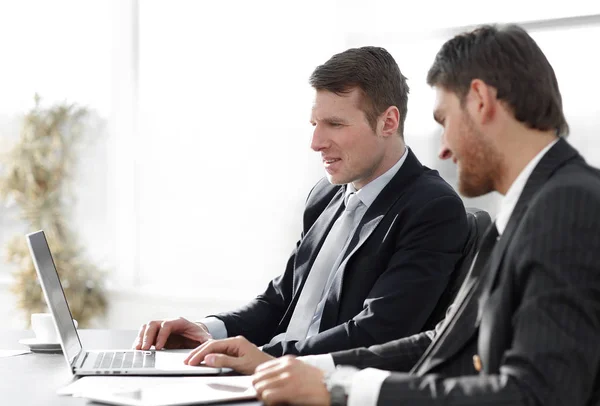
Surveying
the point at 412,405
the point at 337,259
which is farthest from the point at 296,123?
the point at 412,405

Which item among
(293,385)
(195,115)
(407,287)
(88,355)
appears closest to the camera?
(293,385)

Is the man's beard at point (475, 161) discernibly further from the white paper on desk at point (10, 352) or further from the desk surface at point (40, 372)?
the white paper on desk at point (10, 352)

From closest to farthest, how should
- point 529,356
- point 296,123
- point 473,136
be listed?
point 529,356, point 473,136, point 296,123

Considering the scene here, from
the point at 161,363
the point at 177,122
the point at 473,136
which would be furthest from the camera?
the point at 177,122

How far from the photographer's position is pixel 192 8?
5113 millimetres

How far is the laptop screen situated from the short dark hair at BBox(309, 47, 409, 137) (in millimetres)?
992

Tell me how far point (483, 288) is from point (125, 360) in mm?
925

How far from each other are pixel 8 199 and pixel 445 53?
14.4 feet

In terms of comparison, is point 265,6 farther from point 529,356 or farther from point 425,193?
point 529,356

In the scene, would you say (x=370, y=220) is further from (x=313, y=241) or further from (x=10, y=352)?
(x=10, y=352)

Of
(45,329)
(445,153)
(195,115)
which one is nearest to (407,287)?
(445,153)

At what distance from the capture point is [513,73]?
150 centimetres

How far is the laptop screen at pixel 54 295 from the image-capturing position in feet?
6.15

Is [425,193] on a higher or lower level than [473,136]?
lower
